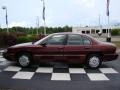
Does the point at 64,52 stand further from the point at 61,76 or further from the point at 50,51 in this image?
the point at 61,76

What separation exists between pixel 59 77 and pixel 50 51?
2.25 meters

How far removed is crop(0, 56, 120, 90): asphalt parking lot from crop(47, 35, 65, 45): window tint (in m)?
1.02

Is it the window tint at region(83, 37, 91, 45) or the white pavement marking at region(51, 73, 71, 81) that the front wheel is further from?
the white pavement marking at region(51, 73, 71, 81)

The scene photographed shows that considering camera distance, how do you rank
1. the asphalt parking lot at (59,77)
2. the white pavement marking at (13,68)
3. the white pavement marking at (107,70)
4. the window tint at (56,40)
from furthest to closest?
the window tint at (56,40), the white pavement marking at (13,68), the white pavement marking at (107,70), the asphalt parking lot at (59,77)

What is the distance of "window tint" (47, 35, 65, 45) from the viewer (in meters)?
13.8

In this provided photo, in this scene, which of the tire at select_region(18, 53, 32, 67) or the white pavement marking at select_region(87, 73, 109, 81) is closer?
the white pavement marking at select_region(87, 73, 109, 81)

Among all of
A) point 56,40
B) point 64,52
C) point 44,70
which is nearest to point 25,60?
point 44,70

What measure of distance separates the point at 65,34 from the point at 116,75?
3.04 metres

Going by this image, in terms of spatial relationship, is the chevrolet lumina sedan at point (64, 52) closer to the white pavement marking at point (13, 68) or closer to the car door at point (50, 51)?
the car door at point (50, 51)

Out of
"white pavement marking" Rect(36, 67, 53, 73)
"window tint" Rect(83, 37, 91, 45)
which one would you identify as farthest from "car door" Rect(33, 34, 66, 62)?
"window tint" Rect(83, 37, 91, 45)

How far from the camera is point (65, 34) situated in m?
14.0

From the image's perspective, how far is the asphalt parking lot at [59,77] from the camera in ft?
32.3

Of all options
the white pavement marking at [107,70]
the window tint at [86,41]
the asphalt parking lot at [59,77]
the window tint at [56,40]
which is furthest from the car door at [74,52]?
the white pavement marking at [107,70]

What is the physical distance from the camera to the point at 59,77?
11.6m
